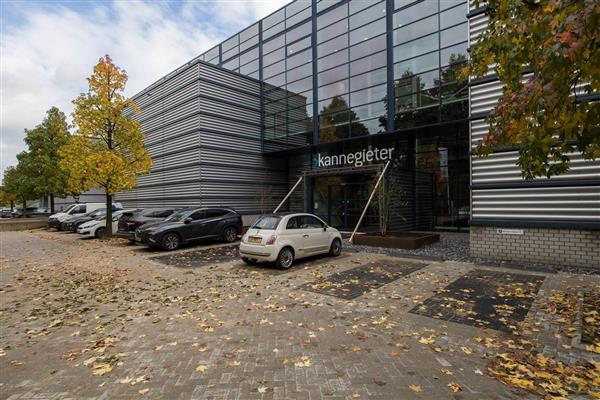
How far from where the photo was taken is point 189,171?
19641mm

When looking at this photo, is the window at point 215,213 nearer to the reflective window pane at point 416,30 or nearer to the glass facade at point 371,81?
the glass facade at point 371,81

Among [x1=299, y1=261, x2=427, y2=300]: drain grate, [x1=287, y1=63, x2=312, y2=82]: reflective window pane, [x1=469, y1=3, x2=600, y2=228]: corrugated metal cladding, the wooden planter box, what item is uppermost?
[x1=287, y1=63, x2=312, y2=82]: reflective window pane

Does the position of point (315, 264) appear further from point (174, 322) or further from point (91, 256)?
point (91, 256)

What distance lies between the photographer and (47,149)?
1092 inches

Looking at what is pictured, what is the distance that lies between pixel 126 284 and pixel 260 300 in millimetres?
3621

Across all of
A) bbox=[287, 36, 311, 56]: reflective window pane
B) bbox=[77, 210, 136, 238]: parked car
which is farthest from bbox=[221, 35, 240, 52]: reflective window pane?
bbox=[77, 210, 136, 238]: parked car

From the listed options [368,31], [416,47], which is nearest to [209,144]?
[368,31]

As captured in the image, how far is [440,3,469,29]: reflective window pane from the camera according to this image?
1437cm

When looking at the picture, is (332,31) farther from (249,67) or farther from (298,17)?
(249,67)

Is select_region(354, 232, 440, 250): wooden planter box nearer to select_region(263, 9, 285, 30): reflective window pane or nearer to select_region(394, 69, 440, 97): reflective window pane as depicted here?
select_region(394, 69, 440, 97): reflective window pane

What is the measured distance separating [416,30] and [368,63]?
2.67 m

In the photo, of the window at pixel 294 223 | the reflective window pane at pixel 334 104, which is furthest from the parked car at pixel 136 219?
the reflective window pane at pixel 334 104

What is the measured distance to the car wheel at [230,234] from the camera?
14.7m

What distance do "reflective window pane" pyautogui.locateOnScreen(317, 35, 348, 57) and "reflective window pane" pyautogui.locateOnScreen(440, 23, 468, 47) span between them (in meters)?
5.33
